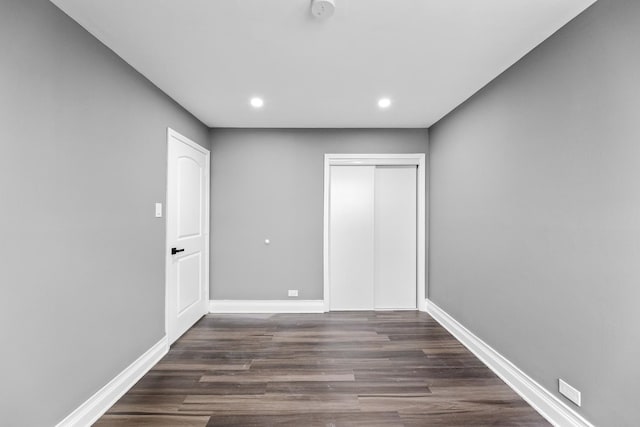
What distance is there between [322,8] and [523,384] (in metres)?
2.78

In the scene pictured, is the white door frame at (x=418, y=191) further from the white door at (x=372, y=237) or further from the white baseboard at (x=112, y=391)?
the white baseboard at (x=112, y=391)

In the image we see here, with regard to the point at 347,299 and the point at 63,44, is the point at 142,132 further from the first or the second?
the point at 347,299

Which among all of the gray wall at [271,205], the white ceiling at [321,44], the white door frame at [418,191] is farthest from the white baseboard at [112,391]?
the white ceiling at [321,44]

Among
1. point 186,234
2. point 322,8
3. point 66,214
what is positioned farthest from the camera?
point 186,234

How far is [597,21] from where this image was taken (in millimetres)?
1679

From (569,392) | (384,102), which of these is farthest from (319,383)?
(384,102)

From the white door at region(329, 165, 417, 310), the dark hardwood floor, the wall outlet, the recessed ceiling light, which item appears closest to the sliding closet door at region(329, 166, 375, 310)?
the white door at region(329, 165, 417, 310)

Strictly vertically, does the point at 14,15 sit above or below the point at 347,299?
above

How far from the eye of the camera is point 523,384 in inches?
87.4

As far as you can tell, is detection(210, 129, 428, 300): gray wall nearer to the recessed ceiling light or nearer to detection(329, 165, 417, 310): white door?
detection(329, 165, 417, 310): white door

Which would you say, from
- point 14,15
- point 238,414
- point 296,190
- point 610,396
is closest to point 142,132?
point 14,15

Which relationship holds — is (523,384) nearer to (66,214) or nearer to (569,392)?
(569,392)

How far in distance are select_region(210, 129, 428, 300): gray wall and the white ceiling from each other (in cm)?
94

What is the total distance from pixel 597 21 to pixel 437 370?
2576 mm
